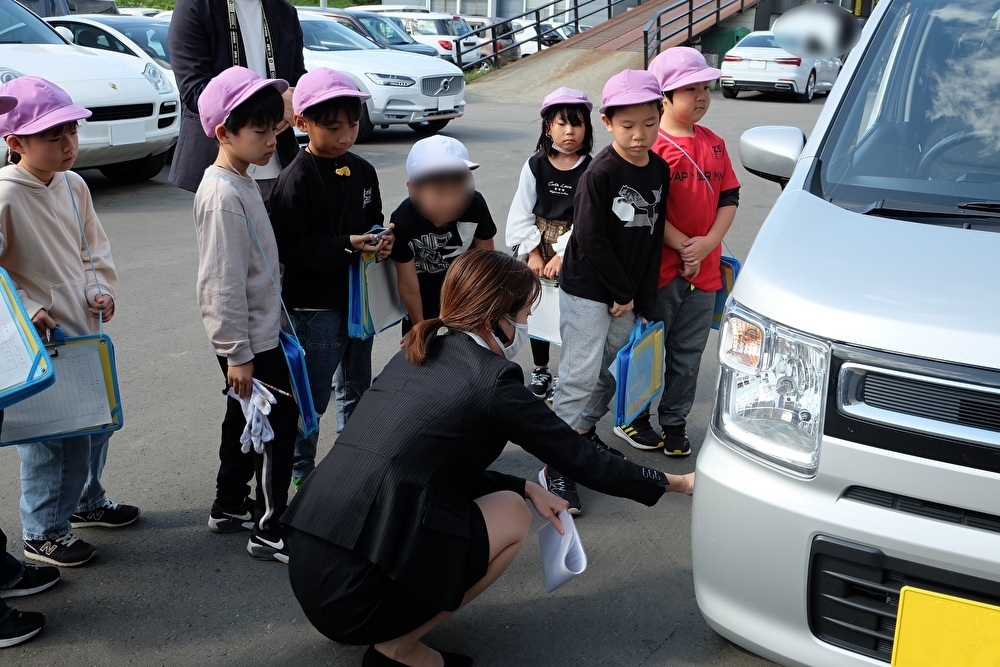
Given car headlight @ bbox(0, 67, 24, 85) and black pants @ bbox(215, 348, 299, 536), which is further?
car headlight @ bbox(0, 67, 24, 85)

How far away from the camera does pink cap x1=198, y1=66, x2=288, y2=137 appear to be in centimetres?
299

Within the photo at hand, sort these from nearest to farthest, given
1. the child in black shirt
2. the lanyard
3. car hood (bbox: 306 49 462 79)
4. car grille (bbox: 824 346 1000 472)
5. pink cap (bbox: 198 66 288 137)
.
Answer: car grille (bbox: 824 346 1000 472) < pink cap (bbox: 198 66 288 137) < the child in black shirt < the lanyard < car hood (bbox: 306 49 462 79)

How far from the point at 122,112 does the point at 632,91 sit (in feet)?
22.2

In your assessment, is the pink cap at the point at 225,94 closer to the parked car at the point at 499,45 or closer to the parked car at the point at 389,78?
the parked car at the point at 389,78

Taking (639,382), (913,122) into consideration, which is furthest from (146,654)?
(913,122)

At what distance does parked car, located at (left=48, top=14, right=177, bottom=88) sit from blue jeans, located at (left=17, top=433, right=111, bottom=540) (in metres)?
8.22

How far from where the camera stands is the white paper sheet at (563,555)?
2697 millimetres

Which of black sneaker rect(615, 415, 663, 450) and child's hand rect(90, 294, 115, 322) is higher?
child's hand rect(90, 294, 115, 322)

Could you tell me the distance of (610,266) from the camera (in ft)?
11.7

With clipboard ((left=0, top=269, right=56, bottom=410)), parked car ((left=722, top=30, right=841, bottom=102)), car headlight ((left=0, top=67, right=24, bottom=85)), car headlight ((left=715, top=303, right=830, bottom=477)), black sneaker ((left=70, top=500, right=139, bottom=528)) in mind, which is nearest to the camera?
car headlight ((left=715, top=303, right=830, bottom=477))

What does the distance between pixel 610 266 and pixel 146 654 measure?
209 centimetres

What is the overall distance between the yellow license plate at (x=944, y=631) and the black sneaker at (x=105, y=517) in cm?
271

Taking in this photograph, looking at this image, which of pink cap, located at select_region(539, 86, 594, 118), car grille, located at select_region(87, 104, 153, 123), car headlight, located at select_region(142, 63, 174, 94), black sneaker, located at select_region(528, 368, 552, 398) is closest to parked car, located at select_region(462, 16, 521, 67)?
car headlight, located at select_region(142, 63, 174, 94)

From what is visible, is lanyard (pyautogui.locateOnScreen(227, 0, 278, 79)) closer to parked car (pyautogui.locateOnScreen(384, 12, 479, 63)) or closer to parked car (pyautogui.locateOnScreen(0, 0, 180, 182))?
parked car (pyautogui.locateOnScreen(0, 0, 180, 182))
